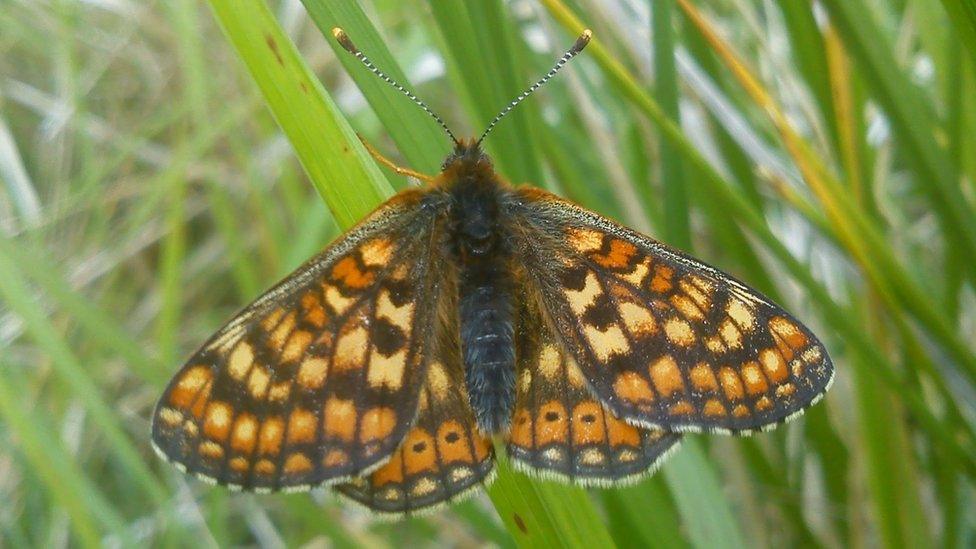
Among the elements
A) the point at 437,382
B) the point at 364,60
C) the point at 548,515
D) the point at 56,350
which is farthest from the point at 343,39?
the point at 56,350

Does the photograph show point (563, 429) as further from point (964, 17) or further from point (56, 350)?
point (56, 350)

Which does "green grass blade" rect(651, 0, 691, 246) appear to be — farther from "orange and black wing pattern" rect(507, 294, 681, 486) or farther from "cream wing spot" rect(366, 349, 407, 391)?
"cream wing spot" rect(366, 349, 407, 391)

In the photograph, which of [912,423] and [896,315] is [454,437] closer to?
[896,315]

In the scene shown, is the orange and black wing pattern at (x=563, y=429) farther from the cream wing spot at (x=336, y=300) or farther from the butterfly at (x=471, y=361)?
the cream wing spot at (x=336, y=300)

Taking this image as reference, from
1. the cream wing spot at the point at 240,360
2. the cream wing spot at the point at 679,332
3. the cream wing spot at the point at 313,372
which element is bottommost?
the cream wing spot at the point at 679,332

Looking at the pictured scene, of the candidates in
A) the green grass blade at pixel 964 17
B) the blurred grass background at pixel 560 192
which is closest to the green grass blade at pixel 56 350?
the blurred grass background at pixel 560 192

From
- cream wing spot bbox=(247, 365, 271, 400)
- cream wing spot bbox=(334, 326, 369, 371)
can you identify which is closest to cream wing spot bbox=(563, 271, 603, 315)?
cream wing spot bbox=(334, 326, 369, 371)
